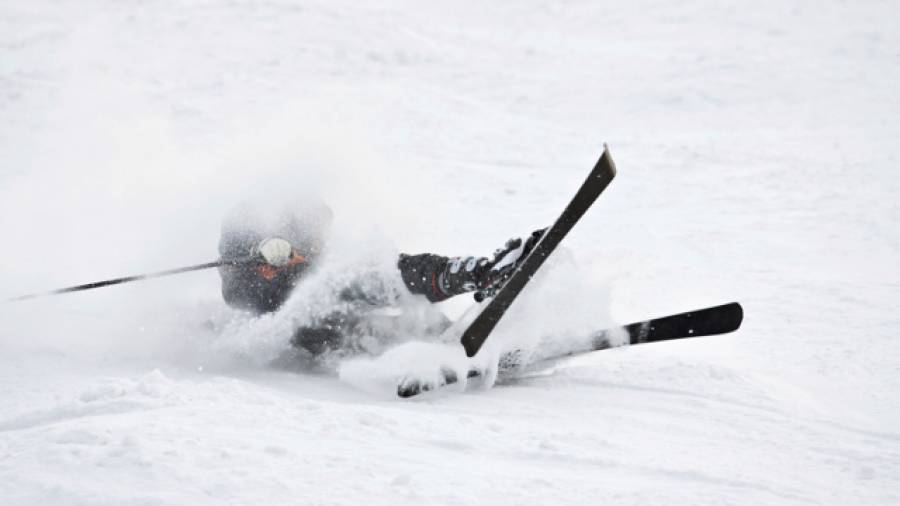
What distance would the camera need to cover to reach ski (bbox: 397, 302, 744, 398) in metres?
4.24

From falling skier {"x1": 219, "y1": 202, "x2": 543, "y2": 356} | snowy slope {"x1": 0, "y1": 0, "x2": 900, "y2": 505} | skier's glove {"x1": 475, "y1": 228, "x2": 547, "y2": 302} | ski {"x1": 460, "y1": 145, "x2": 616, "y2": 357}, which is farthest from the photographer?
falling skier {"x1": 219, "y1": 202, "x2": 543, "y2": 356}

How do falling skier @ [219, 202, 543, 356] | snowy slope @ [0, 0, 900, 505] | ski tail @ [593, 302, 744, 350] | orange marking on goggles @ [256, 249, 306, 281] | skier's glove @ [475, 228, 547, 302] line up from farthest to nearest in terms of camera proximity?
orange marking on goggles @ [256, 249, 306, 281]
falling skier @ [219, 202, 543, 356]
ski tail @ [593, 302, 744, 350]
skier's glove @ [475, 228, 547, 302]
snowy slope @ [0, 0, 900, 505]

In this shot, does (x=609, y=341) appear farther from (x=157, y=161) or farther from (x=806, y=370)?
(x=157, y=161)

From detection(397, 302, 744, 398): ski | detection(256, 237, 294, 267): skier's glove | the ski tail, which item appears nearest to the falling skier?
detection(256, 237, 294, 267): skier's glove

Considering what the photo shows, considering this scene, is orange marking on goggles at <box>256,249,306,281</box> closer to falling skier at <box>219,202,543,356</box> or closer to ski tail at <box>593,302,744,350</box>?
falling skier at <box>219,202,543,356</box>

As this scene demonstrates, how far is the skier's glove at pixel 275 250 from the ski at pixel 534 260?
125cm

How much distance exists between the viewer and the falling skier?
15.0ft

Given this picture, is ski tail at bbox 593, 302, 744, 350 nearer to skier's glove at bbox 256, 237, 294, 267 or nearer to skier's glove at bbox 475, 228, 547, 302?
skier's glove at bbox 475, 228, 547, 302

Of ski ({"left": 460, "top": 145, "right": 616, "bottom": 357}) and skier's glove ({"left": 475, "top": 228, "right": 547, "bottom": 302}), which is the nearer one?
ski ({"left": 460, "top": 145, "right": 616, "bottom": 357})

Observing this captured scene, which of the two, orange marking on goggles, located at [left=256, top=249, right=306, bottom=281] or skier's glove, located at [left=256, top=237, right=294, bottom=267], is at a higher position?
skier's glove, located at [left=256, top=237, right=294, bottom=267]

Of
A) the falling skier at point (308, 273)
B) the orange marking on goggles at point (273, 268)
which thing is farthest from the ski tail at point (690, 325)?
the orange marking on goggles at point (273, 268)

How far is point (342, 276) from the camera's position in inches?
190

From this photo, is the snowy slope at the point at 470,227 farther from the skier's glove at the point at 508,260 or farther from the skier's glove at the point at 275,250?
the skier's glove at the point at 275,250

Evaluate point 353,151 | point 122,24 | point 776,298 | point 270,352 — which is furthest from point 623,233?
point 122,24
